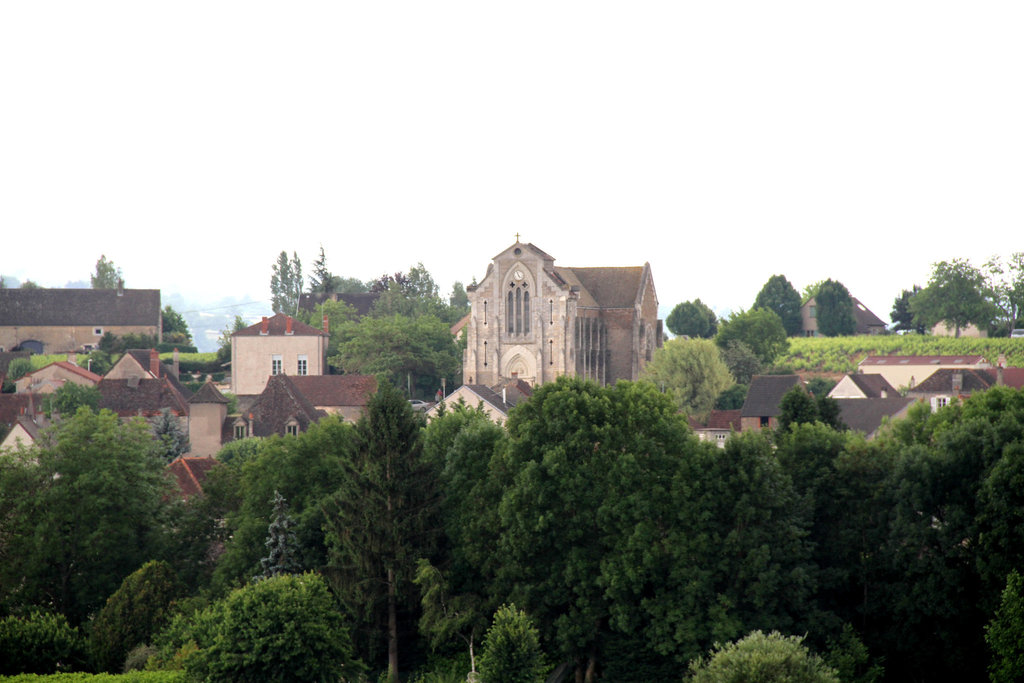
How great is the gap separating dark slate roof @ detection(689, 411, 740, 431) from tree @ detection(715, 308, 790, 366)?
1136 inches

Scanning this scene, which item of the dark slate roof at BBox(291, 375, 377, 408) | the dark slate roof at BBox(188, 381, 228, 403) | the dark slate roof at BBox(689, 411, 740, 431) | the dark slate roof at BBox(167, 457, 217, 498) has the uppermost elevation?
the dark slate roof at BBox(291, 375, 377, 408)

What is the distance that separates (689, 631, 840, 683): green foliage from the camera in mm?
28703

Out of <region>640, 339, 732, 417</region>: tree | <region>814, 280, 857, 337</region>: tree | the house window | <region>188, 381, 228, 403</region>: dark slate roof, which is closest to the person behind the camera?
<region>188, 381, 228, 403</region>: dark slate roof

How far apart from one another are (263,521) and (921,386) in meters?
58.3

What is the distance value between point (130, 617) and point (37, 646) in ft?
8.73

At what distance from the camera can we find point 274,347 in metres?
98.9

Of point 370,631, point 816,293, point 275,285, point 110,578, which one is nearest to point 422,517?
point 370,631

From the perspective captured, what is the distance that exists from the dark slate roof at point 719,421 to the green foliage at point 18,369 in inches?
1767

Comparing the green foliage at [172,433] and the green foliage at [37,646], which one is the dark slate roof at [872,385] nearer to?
the green foliage at [172,433]

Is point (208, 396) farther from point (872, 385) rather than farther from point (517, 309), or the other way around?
point (872, 385)

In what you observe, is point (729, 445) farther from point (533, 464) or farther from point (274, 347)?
point (274, 347)

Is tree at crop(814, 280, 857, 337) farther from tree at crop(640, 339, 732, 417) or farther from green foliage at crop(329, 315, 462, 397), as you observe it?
green foliage at crop(329, 315, 462, 397)

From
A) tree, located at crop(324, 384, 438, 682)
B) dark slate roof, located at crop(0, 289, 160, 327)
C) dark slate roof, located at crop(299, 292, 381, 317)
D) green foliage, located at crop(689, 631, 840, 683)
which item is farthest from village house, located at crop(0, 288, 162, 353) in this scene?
green foliage, located at crop(689, 631, 840, 683)

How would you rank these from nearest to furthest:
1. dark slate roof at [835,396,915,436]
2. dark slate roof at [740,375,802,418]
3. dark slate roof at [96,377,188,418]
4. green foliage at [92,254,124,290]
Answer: dark slate roof at [835,396,915,436] → dark slate roof at [740,375,802,418] → dark slate roof at [96,377,188,418] → green foliage at [92,254,124,290]
